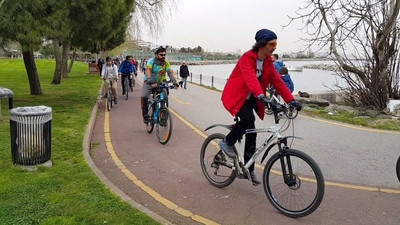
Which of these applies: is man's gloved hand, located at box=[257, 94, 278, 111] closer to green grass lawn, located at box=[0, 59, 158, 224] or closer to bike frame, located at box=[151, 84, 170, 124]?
green grass lawn, located at box=[0, 59, 158, 224]

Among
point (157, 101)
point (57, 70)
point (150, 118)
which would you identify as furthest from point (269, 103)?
point (57, 70)

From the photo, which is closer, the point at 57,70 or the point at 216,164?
the point at 216,164

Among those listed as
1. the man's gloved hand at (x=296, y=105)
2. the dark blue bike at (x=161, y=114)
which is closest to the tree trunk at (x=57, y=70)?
the dark blue bike at (x=161, y=114)

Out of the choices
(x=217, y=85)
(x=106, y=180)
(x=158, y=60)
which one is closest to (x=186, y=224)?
(x=106, y=180)

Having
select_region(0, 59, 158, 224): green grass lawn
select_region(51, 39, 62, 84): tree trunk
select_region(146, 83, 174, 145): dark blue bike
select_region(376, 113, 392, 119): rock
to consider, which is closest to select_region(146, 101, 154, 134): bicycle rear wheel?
select_region(146, 83, 174, 145): dark blue bike

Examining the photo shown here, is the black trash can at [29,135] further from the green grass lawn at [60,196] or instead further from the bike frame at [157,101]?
A: the bike frame at [157,101]

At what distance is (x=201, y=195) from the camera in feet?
15.6

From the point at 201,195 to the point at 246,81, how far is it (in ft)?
5.36

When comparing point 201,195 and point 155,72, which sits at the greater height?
point 155,72

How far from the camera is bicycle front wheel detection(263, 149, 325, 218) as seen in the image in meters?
3.84

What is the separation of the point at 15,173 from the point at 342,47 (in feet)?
39.6

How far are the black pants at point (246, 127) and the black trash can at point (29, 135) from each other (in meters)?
2.77

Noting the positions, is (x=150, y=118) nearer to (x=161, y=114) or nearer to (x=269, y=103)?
(x=161, y=114)

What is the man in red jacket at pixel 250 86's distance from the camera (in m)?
4.16
